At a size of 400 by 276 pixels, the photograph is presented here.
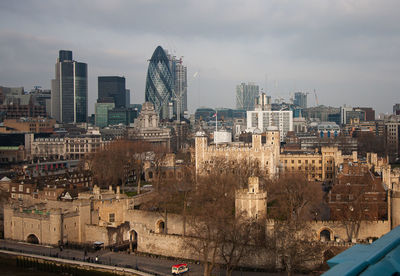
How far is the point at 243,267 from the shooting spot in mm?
36969

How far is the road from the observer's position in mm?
36906

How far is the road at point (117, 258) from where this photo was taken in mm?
36906

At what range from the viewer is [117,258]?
134ft

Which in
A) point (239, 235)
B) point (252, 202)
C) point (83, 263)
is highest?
point (252, 202)

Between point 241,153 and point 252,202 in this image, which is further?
point 241,153

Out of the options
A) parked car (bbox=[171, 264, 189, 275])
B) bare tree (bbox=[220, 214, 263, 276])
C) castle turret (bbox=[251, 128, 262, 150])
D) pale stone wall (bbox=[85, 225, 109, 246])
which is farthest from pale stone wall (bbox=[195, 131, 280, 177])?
parked car (bbox=[171, 264, 189, 275])

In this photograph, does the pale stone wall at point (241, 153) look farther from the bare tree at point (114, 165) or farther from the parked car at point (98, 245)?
the parked car at point (98, 245)

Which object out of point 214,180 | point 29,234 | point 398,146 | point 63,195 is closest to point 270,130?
point 214,180

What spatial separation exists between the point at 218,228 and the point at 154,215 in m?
10.4

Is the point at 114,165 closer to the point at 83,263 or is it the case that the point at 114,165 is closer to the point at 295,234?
the point at 83,263

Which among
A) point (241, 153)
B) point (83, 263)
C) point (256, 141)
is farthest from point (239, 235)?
point (256, 141)

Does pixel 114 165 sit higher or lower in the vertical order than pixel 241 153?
lower

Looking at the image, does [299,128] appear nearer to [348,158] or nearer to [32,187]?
[348,158]

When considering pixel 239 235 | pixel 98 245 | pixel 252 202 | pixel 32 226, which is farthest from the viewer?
pixel 32 226
